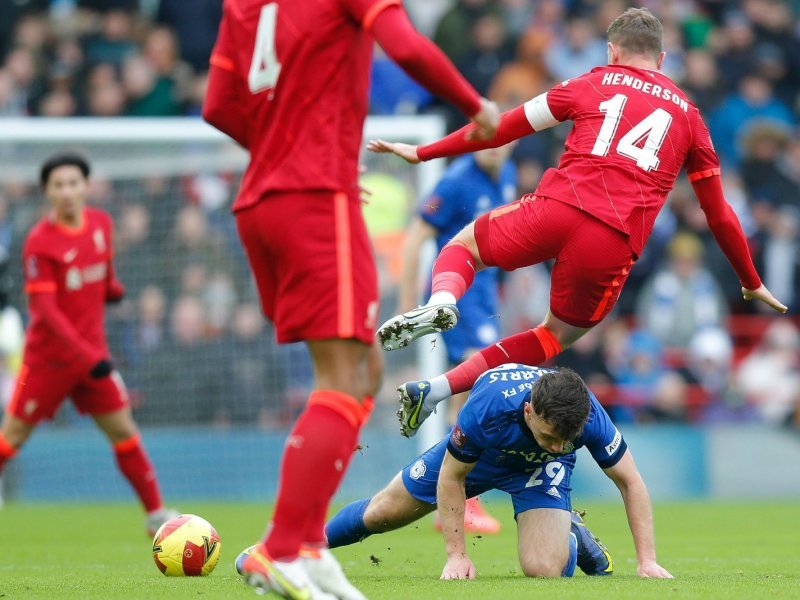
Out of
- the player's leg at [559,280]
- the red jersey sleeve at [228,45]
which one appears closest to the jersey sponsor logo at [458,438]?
the player's leg at [559,280]

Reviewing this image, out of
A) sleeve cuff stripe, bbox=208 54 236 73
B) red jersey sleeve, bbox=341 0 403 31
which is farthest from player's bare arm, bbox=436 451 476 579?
red jersey sleeve, bbox=341 0 403 31

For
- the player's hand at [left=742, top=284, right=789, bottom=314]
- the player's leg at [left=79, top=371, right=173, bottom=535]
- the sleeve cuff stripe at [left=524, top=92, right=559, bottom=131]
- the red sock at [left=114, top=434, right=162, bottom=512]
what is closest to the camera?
the sleeve cuff stripe at [left=524, top=92, right=559, bottom=131]

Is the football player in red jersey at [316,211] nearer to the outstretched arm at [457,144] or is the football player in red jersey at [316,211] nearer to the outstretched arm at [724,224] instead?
the outstretched arm at [457,144]

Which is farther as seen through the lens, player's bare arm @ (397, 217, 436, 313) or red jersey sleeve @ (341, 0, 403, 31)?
player's bare arm @ (397, 217, 436, 313)

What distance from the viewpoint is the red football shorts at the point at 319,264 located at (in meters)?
4.92

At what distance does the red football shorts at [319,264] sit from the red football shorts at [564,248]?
6.83 feet

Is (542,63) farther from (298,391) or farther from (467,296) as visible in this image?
(467,296)

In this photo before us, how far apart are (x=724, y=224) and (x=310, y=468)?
10.6 ft

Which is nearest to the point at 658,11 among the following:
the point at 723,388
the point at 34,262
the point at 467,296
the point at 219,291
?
the point at 723,388

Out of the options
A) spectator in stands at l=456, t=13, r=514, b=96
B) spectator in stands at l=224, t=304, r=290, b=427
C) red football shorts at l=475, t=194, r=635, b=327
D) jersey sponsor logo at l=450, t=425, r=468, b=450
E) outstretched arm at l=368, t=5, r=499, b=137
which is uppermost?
spectator in stands at l=456, t=13, r=514, b=96

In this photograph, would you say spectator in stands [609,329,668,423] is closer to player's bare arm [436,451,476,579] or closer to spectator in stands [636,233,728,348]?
spectator in stands [636,233,728,348]

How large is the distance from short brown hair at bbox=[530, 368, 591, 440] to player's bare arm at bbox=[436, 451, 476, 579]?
0.66 meters

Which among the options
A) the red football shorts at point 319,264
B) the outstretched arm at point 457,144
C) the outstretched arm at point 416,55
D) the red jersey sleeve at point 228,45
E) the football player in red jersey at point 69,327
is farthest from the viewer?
the football player in red jersey at point 69,327

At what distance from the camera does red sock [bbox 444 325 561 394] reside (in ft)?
24.4
